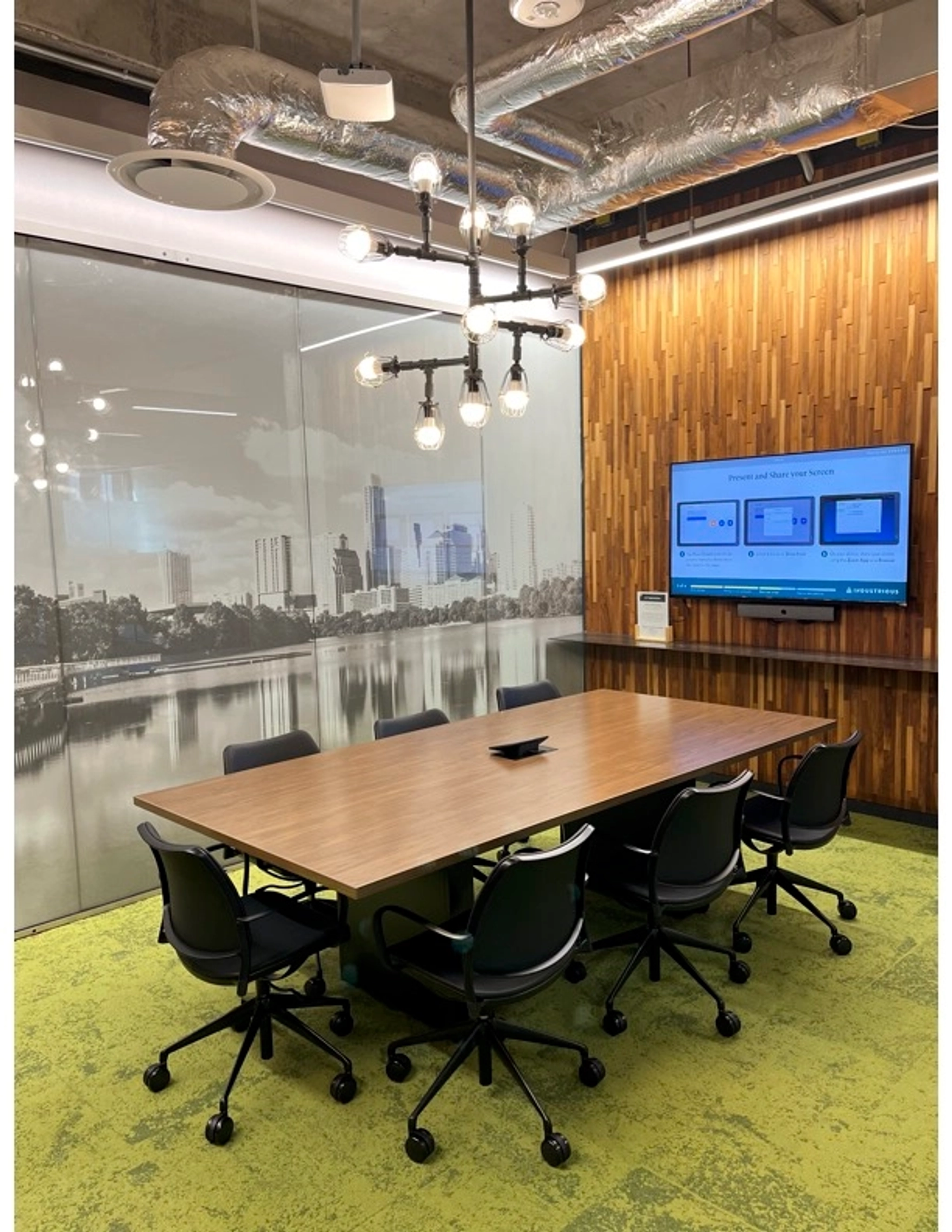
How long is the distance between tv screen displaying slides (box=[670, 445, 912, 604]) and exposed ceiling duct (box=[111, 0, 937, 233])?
1790mm

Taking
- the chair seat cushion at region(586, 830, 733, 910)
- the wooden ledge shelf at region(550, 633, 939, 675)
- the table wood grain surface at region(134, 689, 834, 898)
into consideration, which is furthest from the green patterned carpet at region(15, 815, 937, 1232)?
the wooden ledge shelf at region(550, 633, 939, 675)

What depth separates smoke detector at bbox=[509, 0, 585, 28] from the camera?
8.62ft

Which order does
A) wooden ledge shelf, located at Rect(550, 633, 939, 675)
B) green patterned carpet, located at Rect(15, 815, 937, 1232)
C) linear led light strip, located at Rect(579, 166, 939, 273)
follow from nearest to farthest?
green patterned carpet, located at Rect(15, 815, 937, 1232) → linear led light strip, located at Rect(579, 166, 939, 273) → wooden ledge shelf, located at Rect(550, 633, 939, 675)

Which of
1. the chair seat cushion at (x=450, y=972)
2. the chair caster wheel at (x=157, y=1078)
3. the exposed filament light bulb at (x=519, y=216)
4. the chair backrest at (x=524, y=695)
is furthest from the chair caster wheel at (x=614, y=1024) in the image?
the exposed filament light bulb at (x=519, y=216)

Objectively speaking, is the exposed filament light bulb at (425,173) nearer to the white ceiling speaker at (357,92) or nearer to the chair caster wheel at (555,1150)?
the white ceiling speaker at (357,92)

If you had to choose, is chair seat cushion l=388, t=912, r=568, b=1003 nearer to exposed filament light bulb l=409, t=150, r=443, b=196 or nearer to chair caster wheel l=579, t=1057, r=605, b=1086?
chair caster wheel l=579, t=1057, r=605, b=1086

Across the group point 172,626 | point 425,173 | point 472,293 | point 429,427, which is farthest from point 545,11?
point 172,626

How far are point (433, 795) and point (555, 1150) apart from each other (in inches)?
46.0

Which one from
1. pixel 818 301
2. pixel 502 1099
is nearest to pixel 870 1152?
pixel 502 1099

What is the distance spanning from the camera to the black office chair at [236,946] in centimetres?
250

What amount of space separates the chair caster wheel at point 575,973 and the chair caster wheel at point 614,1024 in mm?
342

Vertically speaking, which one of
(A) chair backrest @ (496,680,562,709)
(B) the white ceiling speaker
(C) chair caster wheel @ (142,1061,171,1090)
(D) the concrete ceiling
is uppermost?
(D) the concrete ceiling

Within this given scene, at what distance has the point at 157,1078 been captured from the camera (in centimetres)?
277

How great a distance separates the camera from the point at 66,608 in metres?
4.05
